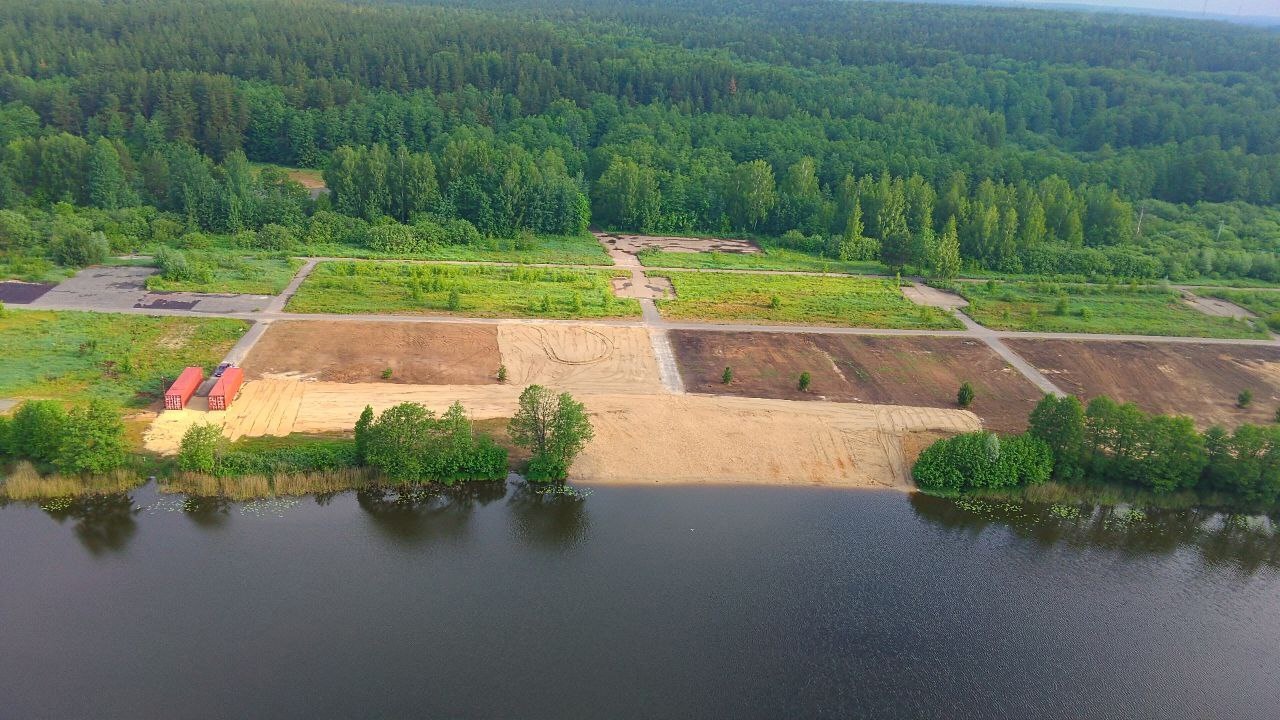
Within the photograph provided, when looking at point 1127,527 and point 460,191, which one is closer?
point 1127,527

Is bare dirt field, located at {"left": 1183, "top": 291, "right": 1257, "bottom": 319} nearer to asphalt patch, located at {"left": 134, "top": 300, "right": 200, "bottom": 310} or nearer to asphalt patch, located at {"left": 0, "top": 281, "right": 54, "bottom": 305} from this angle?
asphalt patch, located at {"left": 134, "top": 300, "right": 200, "bottom": 310}

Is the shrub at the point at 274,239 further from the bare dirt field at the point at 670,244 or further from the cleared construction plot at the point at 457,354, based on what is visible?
the bare dirt field at the point at 670,244

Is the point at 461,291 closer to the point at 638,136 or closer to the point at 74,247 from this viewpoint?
the point at 74,247

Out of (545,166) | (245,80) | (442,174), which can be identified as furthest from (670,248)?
(245,80)

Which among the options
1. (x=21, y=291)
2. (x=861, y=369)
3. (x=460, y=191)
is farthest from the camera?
(x=460, y=191)

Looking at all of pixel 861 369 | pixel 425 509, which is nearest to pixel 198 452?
pixel 425 509

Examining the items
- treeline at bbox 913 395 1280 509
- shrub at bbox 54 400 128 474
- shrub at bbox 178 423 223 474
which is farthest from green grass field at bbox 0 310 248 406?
treeline at bbox 913 395 1280 509
